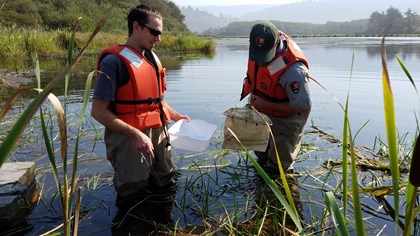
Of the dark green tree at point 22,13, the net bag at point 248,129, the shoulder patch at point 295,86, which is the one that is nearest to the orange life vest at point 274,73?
the shoulder patch at point 295,86

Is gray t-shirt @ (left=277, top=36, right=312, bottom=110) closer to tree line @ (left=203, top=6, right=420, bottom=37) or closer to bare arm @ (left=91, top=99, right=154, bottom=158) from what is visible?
bare arm @ (left=91, top=99, right=154, bottom=158)

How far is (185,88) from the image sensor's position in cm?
1061

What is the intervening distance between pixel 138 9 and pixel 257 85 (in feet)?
5.29

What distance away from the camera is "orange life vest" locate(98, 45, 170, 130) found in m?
3.24

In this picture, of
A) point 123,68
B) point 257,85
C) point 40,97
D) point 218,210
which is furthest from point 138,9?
point 40,97

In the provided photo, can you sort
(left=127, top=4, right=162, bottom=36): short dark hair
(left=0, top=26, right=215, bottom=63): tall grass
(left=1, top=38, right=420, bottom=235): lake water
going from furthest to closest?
(left=0, top=26, right=215, bottom=63): tall grass → (left=1, top=38, right=420, bottom=235): lake water → (left=127, top=4, right=162, bottom=36): short dark hair

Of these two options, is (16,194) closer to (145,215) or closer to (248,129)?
(145,215)

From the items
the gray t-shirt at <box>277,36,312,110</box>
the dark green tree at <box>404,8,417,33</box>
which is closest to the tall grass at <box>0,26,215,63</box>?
the gray t-shirt at <box>277,36,312,110</box>

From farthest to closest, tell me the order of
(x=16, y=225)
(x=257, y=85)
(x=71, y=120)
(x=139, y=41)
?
(x=71, y=120), (x=257, y=85), (x=139, y=41), (x=16, y=225)

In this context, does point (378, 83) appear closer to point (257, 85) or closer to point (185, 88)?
point (185, 88)

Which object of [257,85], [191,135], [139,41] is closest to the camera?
[139,41]

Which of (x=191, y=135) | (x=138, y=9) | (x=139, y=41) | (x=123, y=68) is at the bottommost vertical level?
(x=191, y=135)

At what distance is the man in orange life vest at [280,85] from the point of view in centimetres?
354

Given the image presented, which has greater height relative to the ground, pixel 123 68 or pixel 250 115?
pixel 123 68
